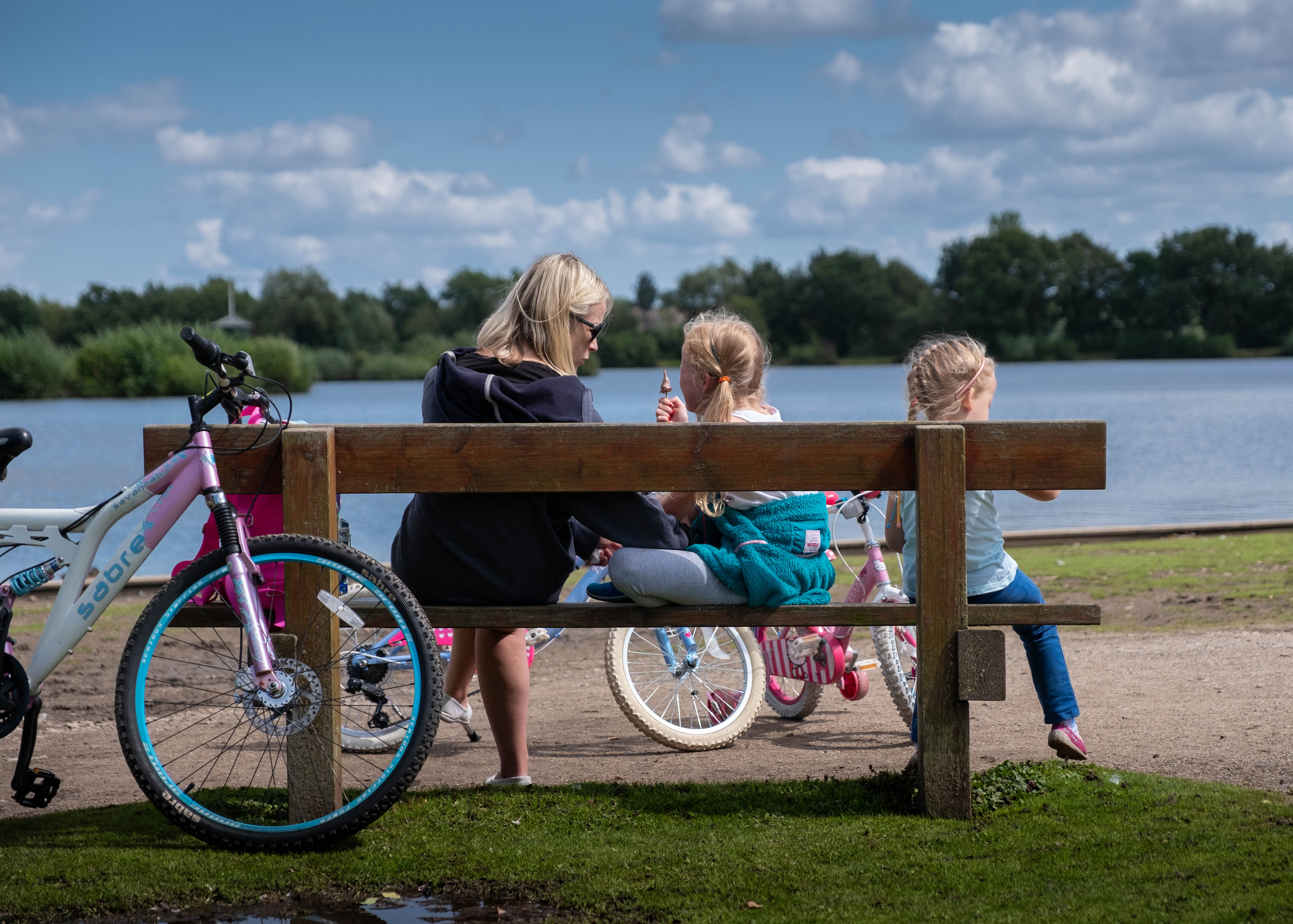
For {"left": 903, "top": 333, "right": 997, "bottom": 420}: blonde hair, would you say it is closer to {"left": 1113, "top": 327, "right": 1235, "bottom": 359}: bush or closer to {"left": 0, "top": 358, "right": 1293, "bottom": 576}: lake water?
{"left": 0, "top": 358, "right": 1293, "bottom": 576}: lake water

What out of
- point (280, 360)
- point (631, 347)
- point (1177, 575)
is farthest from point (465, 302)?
point (1177, 575)

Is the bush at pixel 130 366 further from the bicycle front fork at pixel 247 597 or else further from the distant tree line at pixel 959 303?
the bicycle front fork at pixel 247 597

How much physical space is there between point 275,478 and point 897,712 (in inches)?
129

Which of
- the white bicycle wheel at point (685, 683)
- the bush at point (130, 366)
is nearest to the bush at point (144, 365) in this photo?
the bush at point (130, 366)

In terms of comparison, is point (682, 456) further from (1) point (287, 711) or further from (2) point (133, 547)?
(2) point (133, 547)

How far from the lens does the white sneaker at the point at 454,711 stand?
16.3 feet

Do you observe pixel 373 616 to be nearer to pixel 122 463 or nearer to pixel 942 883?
pixel 942 883

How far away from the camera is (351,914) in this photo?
10.7 ft

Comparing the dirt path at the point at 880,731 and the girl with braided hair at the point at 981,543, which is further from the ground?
the girl with braided hair at the point at 981,543

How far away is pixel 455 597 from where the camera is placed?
13.0ft

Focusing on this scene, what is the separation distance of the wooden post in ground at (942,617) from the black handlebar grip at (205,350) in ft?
6.75

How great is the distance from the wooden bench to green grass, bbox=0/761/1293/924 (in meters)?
0.31

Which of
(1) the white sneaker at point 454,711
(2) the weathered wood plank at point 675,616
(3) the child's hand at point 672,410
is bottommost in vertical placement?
(1) the white sneaker at point 454,711

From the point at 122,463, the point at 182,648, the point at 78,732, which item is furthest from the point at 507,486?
the point at 122,463
